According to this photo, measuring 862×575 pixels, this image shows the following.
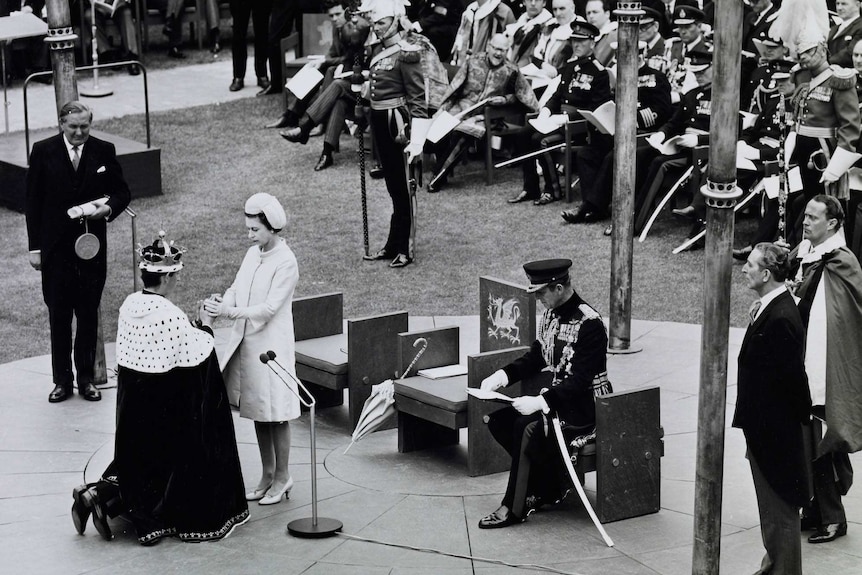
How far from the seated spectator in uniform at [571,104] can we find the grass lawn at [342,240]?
272 millimetres

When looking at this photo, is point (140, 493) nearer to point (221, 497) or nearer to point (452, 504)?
point (221, 497)

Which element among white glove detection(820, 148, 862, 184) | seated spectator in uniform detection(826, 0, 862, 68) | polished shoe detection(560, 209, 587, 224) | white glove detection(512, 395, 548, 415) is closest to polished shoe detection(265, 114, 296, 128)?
polished shoe detection(560, 209, 587, 224)

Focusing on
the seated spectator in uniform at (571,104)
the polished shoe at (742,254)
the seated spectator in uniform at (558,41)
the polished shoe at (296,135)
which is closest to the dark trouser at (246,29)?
the polished shoe at (296,135)

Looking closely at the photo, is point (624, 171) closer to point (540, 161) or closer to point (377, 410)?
point (377, 410)

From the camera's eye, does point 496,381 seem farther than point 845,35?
No

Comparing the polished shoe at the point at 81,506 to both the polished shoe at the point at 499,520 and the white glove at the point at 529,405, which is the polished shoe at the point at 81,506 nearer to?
the polished shoe at the point at 499,520

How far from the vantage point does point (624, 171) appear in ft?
35.9

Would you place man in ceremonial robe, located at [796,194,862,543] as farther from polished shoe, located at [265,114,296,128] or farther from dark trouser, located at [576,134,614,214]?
polished shoe, located at [265,114,296,128]

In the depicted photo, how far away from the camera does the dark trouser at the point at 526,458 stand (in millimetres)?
8070

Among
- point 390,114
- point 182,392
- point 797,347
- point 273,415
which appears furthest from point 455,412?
point 390,114

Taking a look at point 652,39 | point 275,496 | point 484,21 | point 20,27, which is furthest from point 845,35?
point 20,27

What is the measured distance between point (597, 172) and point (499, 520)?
7315 mm

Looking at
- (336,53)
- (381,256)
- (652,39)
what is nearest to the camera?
(381,256)

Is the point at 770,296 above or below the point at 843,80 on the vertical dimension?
below
